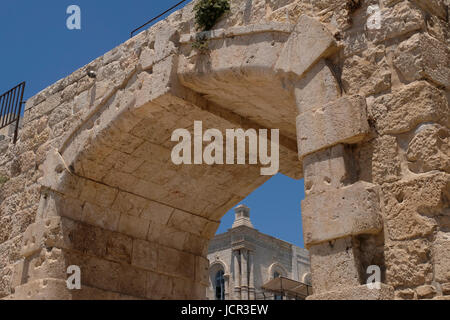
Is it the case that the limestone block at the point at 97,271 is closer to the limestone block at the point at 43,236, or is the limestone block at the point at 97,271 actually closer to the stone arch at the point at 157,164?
the stone arch at the point at 157,164

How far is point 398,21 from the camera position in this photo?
13.2 feet

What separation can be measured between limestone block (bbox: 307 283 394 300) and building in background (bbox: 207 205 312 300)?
20.7 m

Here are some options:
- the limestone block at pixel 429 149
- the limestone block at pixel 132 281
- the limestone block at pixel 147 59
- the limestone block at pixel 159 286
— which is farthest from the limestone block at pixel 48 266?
the limestone block at pixel 429 149

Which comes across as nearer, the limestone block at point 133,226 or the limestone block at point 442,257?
the limestone block at point 442,257

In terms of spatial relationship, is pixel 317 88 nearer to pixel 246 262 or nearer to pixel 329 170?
pixel 329 170

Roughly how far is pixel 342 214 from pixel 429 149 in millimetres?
696

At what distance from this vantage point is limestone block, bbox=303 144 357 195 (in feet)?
12.8

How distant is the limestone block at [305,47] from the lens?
4312mm

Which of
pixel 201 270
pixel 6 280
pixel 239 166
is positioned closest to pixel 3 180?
pixel 6 280

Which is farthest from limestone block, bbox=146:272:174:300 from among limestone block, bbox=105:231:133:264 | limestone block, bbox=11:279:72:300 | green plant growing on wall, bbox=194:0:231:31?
green plant growing on wall, bbox=194:0:231:31

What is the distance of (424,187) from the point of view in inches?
140

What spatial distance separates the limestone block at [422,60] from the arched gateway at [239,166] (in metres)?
0.01

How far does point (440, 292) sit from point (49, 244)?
169 inches
